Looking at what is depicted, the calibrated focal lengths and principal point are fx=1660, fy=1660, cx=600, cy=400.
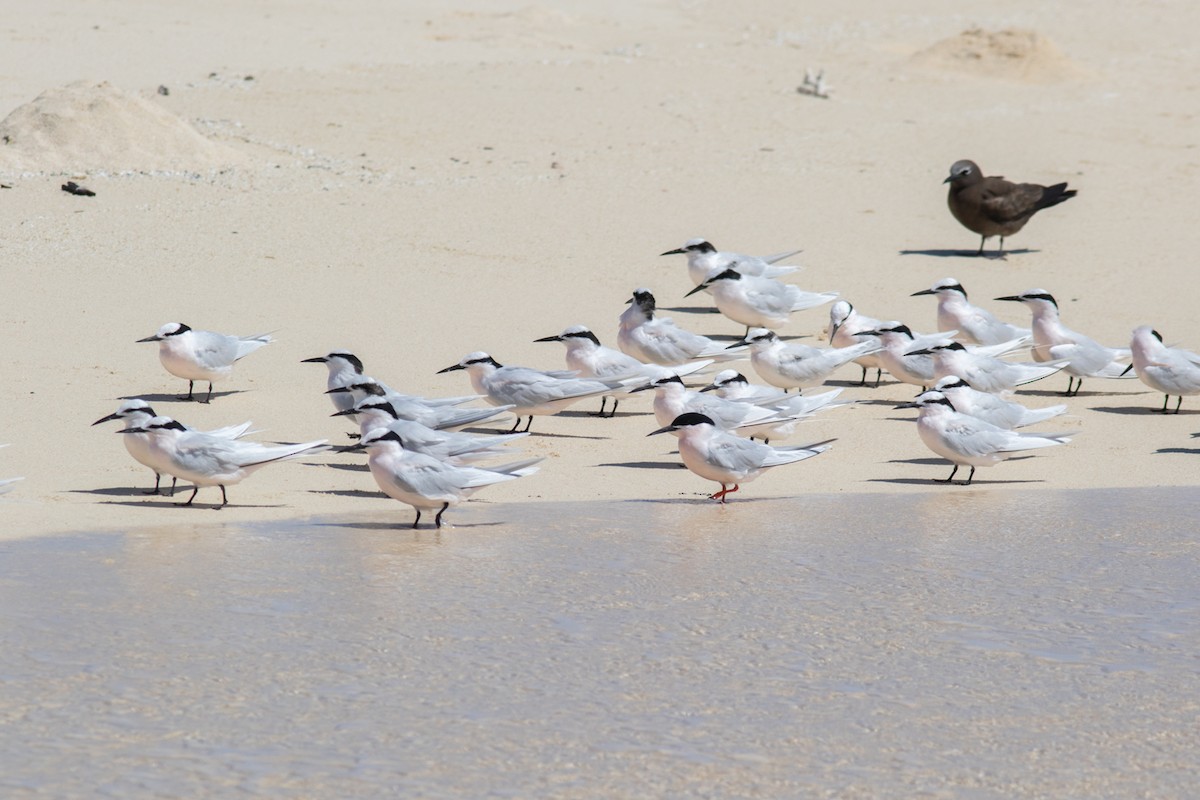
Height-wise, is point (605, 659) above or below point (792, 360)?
below

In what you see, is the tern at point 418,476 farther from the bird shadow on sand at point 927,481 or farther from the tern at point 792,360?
the tern at point 792,360

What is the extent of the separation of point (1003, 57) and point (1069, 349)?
10.7m

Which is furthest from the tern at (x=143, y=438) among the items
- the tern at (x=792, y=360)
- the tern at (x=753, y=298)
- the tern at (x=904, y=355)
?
the tern at (x=753, y=298)

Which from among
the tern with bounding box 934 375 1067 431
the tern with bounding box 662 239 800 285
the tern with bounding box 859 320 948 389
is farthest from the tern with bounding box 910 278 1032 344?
the tern with bounding box 934 375 1067 431

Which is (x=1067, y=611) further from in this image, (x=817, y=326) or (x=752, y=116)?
(x=752, y=116)

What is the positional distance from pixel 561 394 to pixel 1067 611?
11.1 feet

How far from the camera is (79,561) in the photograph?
568 cm

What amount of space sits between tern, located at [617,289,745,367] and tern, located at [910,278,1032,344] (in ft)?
5.24

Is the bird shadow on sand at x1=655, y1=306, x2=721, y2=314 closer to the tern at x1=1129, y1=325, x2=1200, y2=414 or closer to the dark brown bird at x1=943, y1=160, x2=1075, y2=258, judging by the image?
the dark brown bird at x1=943, y1=160, x2=1075, y2=258

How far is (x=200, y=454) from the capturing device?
261 inches

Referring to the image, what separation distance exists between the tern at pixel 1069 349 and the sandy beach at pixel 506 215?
0.17 m

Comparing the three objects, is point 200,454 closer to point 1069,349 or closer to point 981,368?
point 981,368

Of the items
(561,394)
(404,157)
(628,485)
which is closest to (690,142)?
(404,157)

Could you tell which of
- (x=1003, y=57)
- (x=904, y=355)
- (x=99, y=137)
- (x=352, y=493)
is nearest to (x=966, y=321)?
(x=904, y=355)
